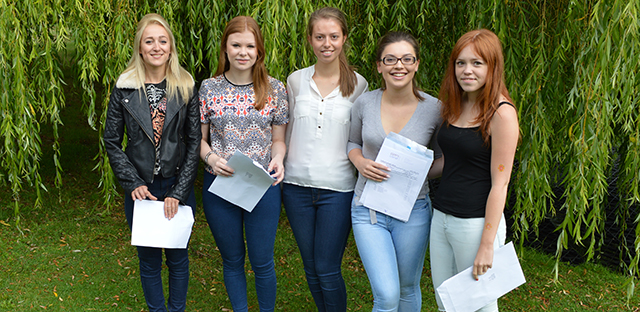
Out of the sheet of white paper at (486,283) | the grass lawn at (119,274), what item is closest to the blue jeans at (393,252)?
the sheet of white paper at (486,283)

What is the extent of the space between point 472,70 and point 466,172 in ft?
1.33

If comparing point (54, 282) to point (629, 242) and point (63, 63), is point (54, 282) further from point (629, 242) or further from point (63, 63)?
point (629, 242)

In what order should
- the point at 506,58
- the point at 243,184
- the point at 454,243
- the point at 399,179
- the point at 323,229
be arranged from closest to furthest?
the point at 454,243 → the point at 399,179 → the point at 243,184 → the point at 323,229 → the point at 506,58

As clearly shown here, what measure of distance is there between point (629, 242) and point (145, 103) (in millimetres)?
4604

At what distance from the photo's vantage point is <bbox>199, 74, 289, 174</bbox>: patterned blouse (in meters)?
2.41

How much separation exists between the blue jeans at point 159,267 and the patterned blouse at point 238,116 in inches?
11.1

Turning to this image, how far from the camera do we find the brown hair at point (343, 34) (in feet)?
7.70

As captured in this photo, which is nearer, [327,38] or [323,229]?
[327,38]

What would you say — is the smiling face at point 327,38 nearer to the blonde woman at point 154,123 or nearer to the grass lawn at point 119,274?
the blonde woman at point 154,123

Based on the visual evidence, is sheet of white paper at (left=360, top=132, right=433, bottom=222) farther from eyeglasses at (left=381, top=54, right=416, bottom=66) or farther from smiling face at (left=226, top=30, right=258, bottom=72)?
smiling face at (left=226, top=30, right=258, bottom=72)

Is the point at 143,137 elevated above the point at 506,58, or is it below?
below

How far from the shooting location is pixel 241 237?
257 cm

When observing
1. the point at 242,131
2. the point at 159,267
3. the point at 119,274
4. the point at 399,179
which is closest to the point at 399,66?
the point at 399,179

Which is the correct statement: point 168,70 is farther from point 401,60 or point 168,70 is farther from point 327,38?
point 401,60
